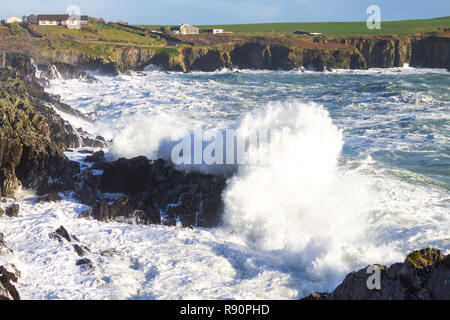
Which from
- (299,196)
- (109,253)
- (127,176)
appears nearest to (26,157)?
(127,176)

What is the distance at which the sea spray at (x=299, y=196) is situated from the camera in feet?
36.6

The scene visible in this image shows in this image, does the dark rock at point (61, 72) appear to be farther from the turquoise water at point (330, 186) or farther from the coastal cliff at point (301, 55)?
the coastal cliff at point (301, 55)

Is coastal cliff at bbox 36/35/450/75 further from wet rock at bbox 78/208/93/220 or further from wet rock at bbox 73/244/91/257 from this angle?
wet rock at bbox 73/244/91/257

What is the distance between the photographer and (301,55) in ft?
247

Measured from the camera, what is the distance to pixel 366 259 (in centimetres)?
1038

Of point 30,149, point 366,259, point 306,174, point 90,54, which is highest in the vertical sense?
point 90,54

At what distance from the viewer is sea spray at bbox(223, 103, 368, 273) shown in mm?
11141

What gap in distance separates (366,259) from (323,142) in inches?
238

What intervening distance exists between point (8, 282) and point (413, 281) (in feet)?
23.1

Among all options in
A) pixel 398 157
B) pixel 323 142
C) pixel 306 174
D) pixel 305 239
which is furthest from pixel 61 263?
pixel 398 157

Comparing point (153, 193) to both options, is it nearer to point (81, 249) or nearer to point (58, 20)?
point (81, 249)

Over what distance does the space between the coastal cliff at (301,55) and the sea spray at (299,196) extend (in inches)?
2147

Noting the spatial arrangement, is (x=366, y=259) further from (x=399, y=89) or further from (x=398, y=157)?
(x=399, y=89)

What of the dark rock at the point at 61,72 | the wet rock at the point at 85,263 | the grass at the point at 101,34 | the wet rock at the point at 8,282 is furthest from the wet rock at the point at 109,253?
the grass at the point at 101,34
